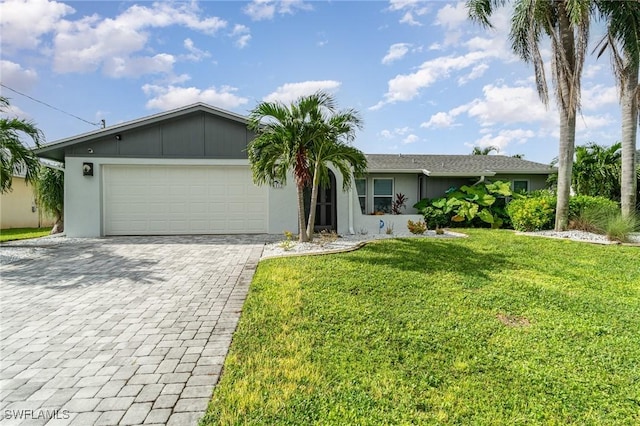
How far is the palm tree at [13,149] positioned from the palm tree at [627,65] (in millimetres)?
18097

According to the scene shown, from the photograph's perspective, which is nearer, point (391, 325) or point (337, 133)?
point (391, 325)

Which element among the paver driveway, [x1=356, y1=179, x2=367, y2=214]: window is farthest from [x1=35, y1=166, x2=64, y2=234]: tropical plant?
[x1=356, y1=179, x2=367, y2=214]: window

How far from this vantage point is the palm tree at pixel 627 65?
411 inches

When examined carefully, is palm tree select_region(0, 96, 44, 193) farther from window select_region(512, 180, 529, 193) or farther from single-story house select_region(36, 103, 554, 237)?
window select_region(512, 180, 529, 193)

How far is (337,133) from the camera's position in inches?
336

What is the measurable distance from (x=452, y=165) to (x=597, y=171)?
6.05m

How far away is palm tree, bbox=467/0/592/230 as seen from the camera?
1016cm

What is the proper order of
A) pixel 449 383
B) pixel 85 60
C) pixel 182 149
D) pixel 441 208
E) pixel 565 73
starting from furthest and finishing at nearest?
pixel 441 208, pixel 85 60, pixel 182 149, pixel 565 73, pixel 449 383

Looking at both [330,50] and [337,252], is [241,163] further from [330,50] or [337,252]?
[337,252]

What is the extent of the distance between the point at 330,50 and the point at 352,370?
10.5m

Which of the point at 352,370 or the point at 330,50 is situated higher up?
the point at 330,50

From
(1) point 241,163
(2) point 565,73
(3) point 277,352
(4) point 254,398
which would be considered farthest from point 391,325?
(2) point 565,73
